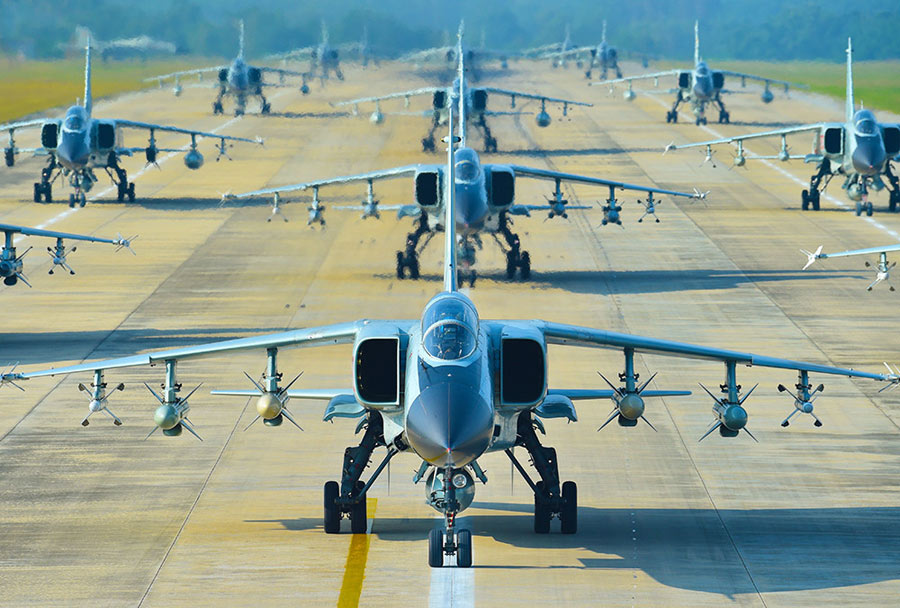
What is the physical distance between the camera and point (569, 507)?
64.0 ft

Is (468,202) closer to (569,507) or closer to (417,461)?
(417,461)

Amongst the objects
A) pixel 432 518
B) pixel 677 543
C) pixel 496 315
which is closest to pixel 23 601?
pixel 432 518

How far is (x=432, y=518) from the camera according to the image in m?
20.5

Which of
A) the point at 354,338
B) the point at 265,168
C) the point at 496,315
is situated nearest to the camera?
the point at 354,338

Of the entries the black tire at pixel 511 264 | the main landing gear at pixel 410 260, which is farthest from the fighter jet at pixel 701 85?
the main landing gear at pixel 410 260

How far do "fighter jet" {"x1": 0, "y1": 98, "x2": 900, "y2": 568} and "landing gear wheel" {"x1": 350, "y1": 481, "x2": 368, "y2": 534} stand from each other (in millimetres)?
13

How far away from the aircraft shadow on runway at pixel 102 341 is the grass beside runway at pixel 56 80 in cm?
4255

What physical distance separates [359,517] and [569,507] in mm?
2708

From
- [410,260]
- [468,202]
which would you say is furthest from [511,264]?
[468,202]

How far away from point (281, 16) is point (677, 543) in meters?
99.2

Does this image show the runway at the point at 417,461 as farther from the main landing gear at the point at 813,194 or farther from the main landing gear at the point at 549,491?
the main landing gear at the point at 813,194

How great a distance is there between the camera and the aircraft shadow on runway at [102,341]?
31172 millimetres

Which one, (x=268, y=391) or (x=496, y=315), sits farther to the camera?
(x=496, y=315)

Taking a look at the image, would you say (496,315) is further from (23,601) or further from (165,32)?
(165,32)
